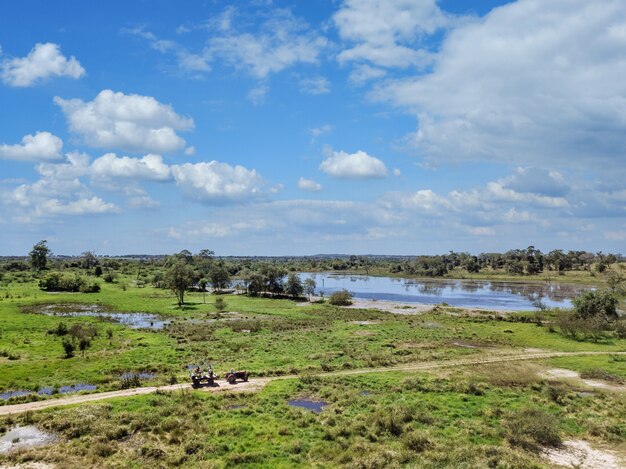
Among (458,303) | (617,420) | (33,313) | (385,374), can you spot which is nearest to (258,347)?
(385,374)

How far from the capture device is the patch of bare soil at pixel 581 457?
22.4 metres

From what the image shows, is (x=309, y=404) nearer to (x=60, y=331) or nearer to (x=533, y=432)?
(x=533, y=432)

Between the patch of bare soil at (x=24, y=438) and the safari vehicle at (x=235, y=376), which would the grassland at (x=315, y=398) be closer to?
the patch of bare soil at (x=24, y=438)

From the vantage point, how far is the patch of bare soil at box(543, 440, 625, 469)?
73.4 ft

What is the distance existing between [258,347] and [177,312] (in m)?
37.9

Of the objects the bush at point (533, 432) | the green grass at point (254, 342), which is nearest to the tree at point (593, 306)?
the green grass at point (254, 342)

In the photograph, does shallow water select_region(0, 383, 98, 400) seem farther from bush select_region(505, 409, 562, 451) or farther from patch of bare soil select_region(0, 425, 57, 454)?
bush select_region(505, 409, 562, 451)

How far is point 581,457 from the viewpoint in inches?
916

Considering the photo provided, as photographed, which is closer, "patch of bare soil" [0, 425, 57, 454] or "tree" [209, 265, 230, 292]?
"patch of bare soil" [0, 425, 57, 454]

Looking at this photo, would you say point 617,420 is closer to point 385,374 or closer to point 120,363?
point 385,374

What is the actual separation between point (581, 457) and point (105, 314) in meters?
77.8

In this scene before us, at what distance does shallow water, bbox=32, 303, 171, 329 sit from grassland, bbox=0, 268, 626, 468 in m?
8.37

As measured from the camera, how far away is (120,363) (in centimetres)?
4212

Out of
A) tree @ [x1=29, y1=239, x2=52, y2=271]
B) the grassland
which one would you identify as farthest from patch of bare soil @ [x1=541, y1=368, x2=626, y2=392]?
tree @ [x1=29, y1=239, x2=52, y2=271]
